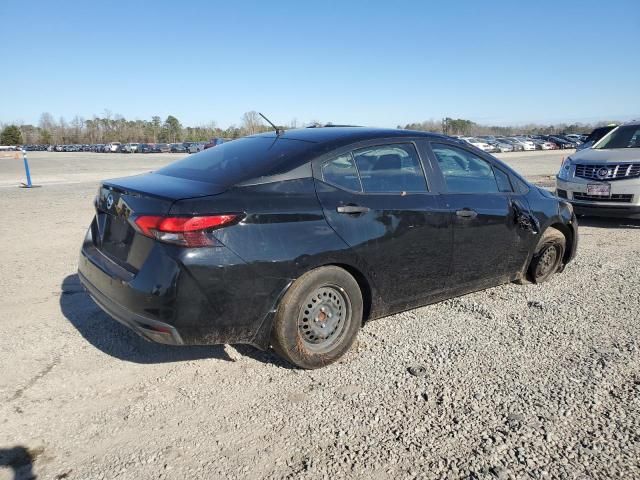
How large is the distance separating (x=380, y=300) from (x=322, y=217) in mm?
829

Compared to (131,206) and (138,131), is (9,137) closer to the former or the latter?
(138,131)

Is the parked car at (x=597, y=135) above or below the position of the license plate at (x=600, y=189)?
above

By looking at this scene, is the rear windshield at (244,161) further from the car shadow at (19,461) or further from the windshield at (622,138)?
the windshield at (622,138)

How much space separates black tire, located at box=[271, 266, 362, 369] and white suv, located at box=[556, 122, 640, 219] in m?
6.25

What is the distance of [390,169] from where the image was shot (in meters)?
3.63

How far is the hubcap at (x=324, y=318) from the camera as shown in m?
3.18

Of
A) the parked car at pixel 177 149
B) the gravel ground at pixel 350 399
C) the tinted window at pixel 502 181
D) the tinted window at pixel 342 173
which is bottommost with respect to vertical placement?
the parked car at pixel 177 149

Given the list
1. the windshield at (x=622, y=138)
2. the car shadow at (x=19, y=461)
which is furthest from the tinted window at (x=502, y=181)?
the windshield at (x=622, y=138)

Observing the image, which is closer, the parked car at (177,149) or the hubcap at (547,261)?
the hubcap at (547,261)

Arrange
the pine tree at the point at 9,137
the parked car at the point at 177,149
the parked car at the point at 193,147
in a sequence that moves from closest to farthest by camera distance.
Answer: the parked car at the point at 193,147
the parked car at the point at 177,149
the pine tree at the point at 9,137

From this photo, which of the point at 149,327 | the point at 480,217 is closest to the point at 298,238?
the point at 149,327

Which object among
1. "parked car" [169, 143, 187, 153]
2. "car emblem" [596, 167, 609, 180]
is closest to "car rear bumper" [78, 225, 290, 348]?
"car emblem" [596, 167, 609, 180]

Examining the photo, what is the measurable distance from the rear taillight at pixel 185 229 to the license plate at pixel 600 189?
719cm

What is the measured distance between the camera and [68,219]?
889 cm
